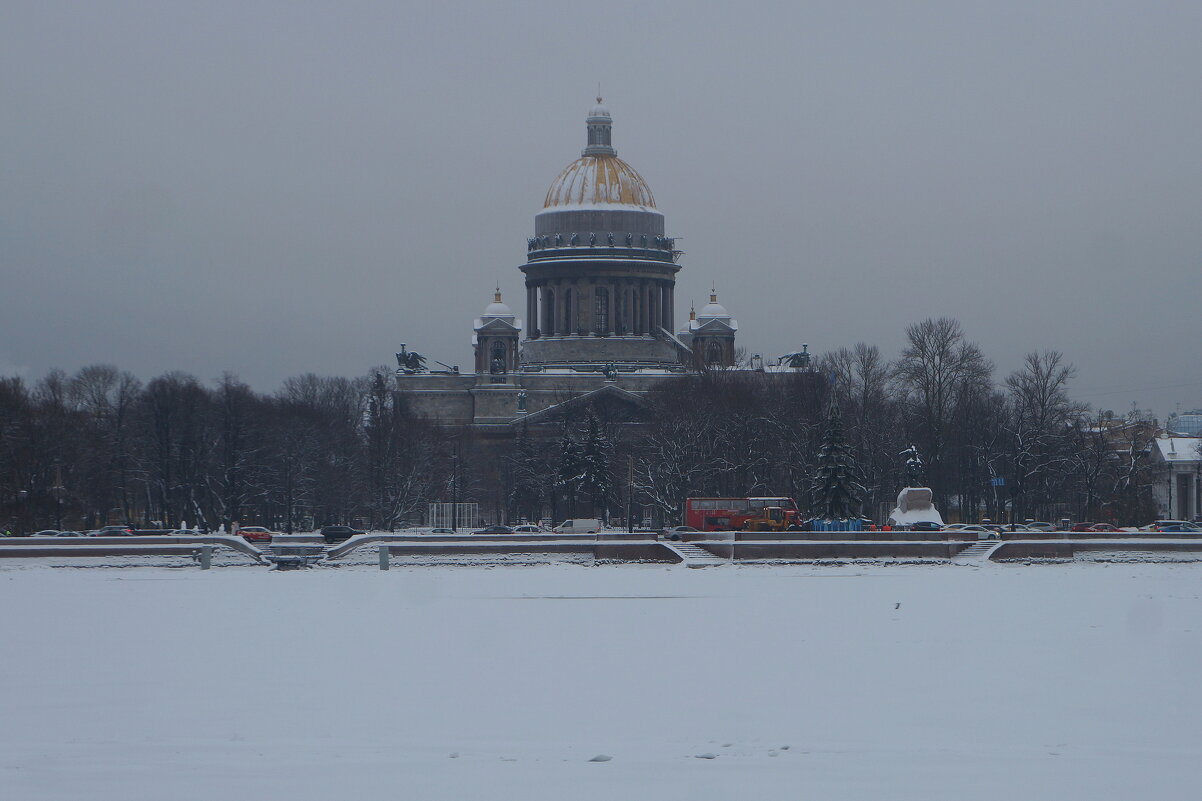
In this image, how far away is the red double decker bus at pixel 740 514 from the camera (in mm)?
57562

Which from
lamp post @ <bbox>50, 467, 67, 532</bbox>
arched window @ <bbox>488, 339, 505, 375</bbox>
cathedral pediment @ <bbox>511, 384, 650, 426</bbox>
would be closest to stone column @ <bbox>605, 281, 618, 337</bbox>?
arched window @ <bbox>488, 339, 505, 375</bbox>

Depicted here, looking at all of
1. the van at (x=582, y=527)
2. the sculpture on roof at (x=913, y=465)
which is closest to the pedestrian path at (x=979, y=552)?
the sculpture on roof at (x=913, y=465)

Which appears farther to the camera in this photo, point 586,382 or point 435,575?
point 586,382

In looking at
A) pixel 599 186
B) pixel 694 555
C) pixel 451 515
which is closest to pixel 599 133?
pixel 599 186

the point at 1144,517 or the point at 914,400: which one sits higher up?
the point at 914,400

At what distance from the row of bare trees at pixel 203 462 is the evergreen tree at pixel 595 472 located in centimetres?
746

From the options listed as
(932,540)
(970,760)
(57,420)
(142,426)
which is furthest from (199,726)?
(142,426)

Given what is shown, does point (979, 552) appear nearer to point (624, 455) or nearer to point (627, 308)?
point (624, 455)

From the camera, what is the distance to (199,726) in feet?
61.4

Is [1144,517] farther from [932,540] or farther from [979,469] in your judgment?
[932,540]

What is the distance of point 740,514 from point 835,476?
3.25 meters

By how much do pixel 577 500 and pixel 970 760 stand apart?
199 feet

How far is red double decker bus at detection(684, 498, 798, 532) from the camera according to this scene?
5756 centimetres

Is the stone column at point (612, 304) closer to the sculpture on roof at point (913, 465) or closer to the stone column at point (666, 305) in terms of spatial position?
the stone column at point (666, 305)
